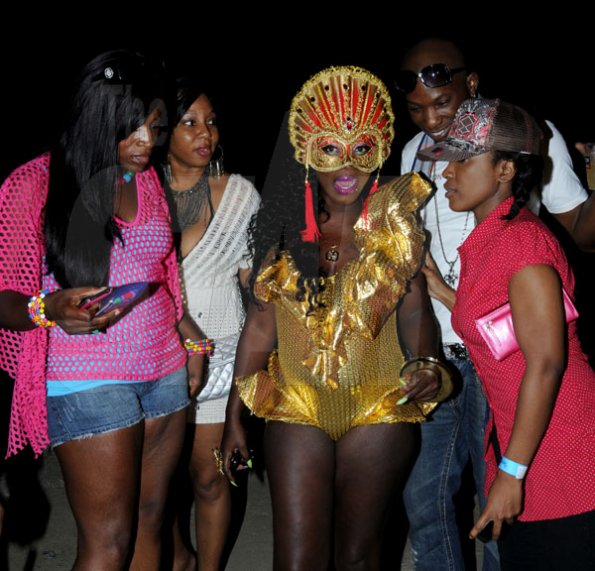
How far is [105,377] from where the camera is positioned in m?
2.29

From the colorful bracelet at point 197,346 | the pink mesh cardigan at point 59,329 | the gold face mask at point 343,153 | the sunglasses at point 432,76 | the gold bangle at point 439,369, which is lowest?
the colorful bracelet at point 197,346

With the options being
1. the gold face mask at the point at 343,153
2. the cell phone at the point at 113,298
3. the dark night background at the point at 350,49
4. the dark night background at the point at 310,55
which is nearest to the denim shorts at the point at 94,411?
the cell phone at the point at 113,298

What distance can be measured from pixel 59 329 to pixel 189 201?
3.20 feet

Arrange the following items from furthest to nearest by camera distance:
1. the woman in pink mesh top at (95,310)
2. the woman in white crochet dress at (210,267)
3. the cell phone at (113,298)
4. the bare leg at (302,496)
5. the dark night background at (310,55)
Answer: the dark night background at (310,55)
the woman in white crochet dress at (210,267)
the bare leg at (302,496)
the woman in pink mesh top at (95,310)
the cell phone at (113,298)

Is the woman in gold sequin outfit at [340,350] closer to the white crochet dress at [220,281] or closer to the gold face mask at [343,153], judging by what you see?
the gold face mask at [343,153]

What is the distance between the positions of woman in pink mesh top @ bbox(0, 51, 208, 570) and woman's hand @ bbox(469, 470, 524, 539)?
3.60 feet

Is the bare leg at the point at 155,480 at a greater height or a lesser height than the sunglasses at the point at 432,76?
lesser

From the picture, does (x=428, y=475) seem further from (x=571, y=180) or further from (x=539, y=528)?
(x=571, y=180)

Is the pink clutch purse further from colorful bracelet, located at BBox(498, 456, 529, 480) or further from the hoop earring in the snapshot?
the hoop earring

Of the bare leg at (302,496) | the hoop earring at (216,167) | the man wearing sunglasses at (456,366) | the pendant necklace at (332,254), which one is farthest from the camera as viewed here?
the hoop earring at (216,167)

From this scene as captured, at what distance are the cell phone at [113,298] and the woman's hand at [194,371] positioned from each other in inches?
29.5

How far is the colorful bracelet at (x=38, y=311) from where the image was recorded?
2150mm

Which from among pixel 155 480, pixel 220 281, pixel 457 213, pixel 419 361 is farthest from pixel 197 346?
pixel 457 213

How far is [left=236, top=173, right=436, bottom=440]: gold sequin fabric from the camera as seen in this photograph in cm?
242
